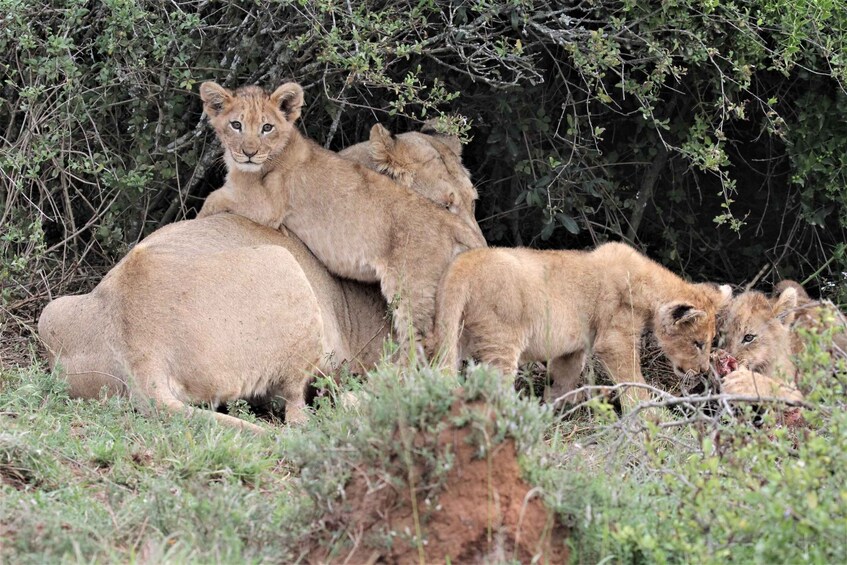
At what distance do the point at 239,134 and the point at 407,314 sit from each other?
1.49 meters

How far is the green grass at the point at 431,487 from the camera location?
3912 mm

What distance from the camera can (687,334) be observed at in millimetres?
6879

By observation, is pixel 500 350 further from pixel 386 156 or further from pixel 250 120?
pixel 250 120

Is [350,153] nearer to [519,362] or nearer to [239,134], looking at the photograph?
[239,134]

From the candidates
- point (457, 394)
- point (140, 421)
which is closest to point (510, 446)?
point (457, 394)

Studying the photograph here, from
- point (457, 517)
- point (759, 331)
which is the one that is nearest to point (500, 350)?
point (759, 331)

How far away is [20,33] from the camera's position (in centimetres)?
737

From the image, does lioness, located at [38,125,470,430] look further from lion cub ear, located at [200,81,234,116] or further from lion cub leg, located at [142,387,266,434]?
lion cub ear, located at [200,81,234,116]

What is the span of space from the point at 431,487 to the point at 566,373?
3.19m

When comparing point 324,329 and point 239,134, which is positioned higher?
point 239,134

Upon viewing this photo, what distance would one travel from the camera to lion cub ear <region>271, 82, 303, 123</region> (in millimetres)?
7016

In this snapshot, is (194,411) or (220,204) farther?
(220,204)

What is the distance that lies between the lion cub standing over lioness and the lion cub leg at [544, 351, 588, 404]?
2.90 feet

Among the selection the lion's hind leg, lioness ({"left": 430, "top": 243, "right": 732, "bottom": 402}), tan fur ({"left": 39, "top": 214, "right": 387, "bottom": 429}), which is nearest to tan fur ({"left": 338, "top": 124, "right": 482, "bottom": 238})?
lioness ({"left": 430, "top": 243, "right": 732, "bottom": 402})
